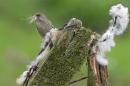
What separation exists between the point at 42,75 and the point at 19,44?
7.34 metres

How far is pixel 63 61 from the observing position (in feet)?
9.37

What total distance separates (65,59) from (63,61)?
0.04 feet

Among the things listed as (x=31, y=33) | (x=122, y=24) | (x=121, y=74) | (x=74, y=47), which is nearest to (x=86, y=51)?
(x=74, y=47)

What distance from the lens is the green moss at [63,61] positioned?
2.85 meters

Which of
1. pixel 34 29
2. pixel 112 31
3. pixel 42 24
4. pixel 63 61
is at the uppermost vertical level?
pixel 34 29

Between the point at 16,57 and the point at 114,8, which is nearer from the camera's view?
the point at 114,8

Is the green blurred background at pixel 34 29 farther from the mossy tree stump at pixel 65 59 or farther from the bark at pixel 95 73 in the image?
the mossy tree stump at pixel 65 59

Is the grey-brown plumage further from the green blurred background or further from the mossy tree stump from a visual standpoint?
the green blurred background

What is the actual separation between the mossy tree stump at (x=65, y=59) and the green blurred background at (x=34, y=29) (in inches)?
204

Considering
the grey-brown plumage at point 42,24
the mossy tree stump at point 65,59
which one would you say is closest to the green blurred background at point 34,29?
the grey-brown plumage at point 42,24

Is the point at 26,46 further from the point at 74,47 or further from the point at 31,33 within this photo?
the point at 74,47

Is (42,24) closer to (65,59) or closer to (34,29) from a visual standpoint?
(65,59)

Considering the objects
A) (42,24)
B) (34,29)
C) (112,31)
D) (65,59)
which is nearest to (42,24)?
(42,24)

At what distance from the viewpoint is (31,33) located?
10.9 meters
